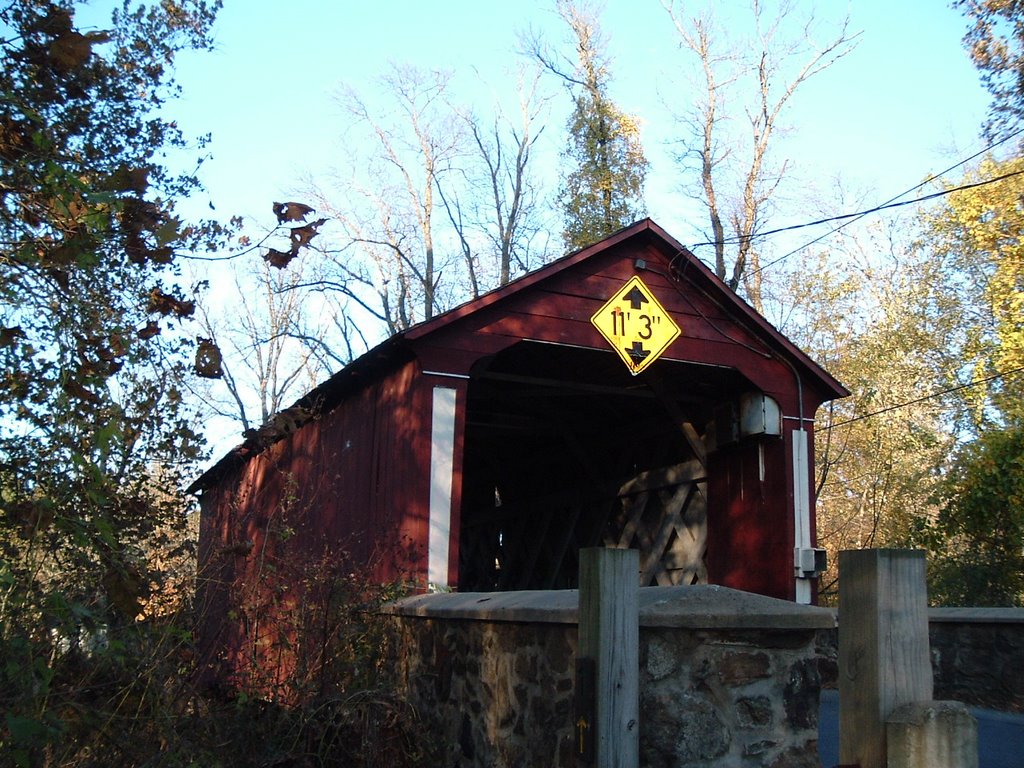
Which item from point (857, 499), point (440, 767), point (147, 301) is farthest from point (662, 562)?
point (857, 499)

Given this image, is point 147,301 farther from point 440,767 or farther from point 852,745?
point 852,745

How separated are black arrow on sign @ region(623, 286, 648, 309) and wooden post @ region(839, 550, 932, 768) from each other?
24.6ft

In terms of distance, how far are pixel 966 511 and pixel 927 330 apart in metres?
11.2

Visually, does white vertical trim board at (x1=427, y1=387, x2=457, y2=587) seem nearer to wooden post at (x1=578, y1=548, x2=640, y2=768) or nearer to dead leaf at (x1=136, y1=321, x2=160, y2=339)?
dead leaf at (x1=136, y1=321, x2=160, y2=339)

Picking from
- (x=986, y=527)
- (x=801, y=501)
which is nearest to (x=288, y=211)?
(x=801, y=501)

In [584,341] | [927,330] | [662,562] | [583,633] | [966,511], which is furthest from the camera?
[927,330]

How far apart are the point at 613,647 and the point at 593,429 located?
33.0 ft

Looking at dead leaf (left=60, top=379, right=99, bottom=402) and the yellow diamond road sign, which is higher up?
the yellow diamond road sign

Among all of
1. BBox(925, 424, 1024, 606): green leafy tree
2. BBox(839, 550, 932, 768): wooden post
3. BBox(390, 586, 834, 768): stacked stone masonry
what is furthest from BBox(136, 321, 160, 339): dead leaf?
BBox(925, 424, 1024, 606): green leafy tree

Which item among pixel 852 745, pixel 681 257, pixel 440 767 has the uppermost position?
pixel 681 257

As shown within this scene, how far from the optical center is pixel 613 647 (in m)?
3.28

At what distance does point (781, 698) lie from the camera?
3586mm

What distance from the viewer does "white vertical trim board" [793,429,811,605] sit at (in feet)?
32.2

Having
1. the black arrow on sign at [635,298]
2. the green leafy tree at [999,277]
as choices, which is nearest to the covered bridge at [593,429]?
the black arrow on sign at [635,298]
